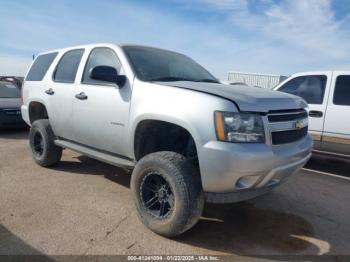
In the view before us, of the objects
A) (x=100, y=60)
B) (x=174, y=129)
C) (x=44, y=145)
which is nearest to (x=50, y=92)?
(x=44, y=145)

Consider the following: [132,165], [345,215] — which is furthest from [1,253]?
[345,215]

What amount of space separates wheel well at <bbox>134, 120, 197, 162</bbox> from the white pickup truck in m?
3.37

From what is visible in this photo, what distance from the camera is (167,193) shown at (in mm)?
3186

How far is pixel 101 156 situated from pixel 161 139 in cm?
82

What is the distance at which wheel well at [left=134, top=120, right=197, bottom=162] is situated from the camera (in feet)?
11.3

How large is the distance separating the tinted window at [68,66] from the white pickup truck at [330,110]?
4135mm

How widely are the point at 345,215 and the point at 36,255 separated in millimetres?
3482

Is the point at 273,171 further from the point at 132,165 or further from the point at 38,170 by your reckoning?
the point at 38,170

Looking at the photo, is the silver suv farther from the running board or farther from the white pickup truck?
the white pickup truck

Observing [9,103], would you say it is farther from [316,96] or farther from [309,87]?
[316,96]

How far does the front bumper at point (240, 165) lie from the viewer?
8.89ft

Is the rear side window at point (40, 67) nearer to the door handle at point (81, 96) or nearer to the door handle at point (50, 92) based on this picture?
the door handle at point (50, 92)

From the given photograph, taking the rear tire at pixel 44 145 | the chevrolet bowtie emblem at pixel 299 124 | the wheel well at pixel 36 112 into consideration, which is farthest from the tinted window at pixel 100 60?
the chevrolet bowtie emblem at pixel 299 124

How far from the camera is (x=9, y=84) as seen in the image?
9.73 m
